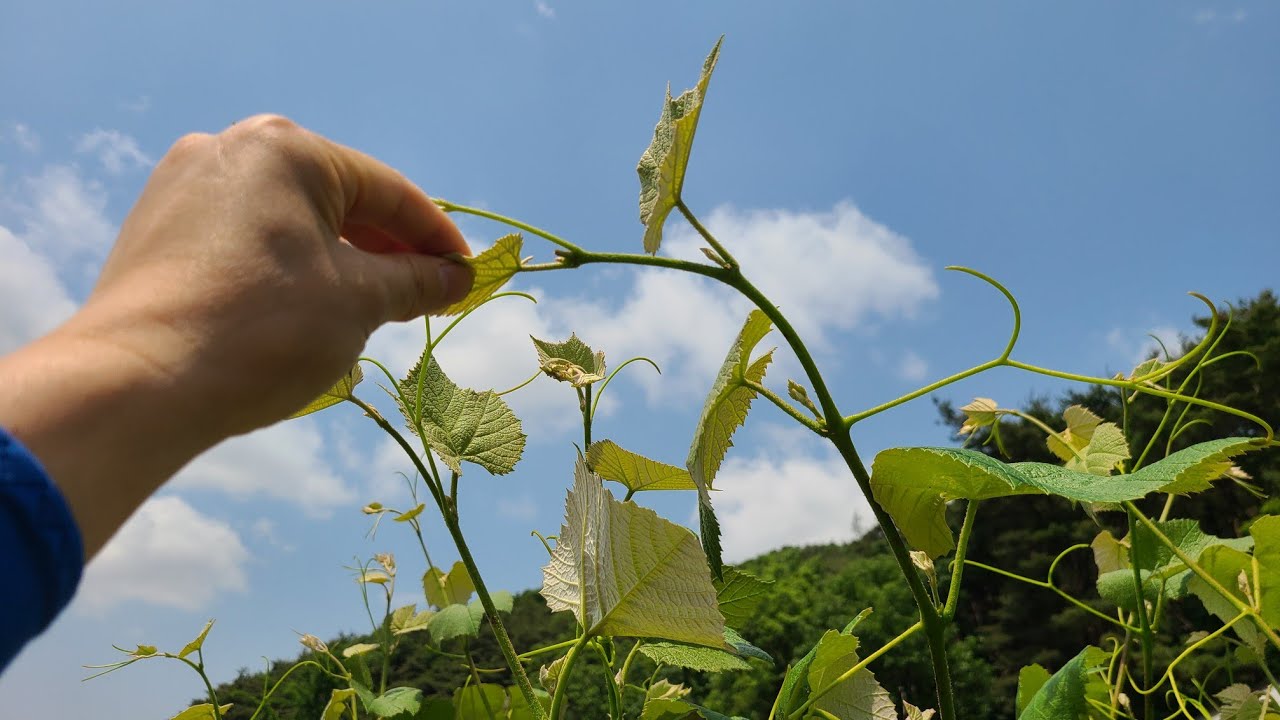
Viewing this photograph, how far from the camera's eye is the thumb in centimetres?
55

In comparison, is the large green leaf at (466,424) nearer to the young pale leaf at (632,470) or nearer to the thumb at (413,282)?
the young pale leaf at (632,470)

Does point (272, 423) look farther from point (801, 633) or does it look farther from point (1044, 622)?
point (1044, 622)

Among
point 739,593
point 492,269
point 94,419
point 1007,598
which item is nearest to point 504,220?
point 492,269

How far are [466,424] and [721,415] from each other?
0.29 m

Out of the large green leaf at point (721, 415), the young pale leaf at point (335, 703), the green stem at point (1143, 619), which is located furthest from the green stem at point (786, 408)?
the young pale leaf at point (335, 703)

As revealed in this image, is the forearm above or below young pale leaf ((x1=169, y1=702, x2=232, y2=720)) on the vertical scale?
above

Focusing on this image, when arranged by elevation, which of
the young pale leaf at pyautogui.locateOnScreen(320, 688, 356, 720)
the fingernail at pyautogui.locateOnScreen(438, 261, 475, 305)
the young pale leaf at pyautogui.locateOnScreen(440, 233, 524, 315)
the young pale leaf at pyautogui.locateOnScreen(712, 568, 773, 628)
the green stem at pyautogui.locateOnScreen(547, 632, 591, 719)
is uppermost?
the young pale leaf at pyautogui.locateOnScreen(440, 233, 524, 315)

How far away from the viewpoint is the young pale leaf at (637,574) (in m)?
0.63

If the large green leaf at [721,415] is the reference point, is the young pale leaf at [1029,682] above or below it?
below

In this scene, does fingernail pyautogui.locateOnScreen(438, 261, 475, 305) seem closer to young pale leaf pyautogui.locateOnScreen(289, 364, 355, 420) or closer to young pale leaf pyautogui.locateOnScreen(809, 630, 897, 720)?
young pale leaf pyautogui.locateOnScreen(289, 364, 355, 420)

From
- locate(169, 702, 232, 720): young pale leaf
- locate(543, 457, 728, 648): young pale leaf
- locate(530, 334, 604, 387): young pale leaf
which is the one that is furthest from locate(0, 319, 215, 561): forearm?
locate(169, 702, 232, 720): young pale leaf

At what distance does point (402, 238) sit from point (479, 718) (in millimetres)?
856

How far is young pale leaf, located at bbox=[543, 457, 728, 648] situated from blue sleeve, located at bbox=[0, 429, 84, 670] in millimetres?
339

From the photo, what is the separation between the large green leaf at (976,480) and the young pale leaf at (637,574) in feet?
0.59
